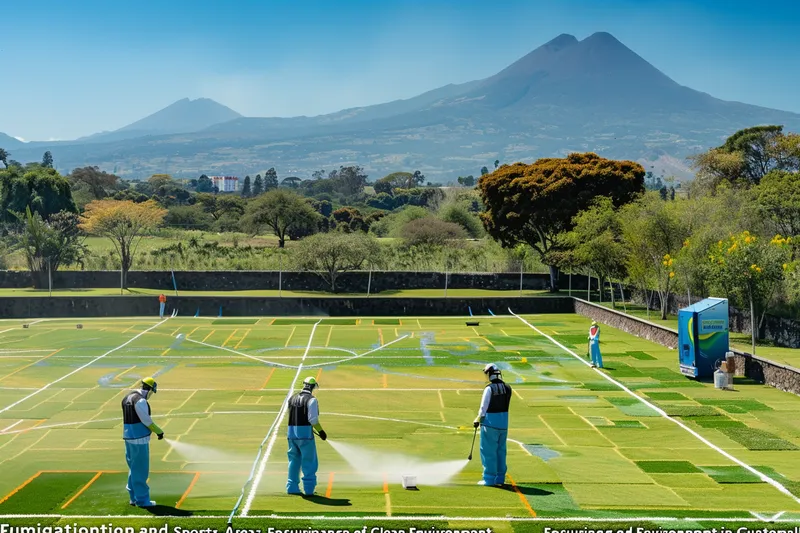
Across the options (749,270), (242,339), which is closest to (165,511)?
(242,339)

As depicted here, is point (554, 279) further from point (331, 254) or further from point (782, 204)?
point (331, 254)

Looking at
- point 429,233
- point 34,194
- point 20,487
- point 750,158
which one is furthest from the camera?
point 429,233

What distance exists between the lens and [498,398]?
16.1 metres

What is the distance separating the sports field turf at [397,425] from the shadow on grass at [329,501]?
7 centimetres

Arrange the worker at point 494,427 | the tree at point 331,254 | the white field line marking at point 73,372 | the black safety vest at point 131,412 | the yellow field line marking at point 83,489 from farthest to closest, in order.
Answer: the tree at point 331,254 → the white field line marking at point 73,372 → the worker at point 494,427 → the yellow field line marking at point 83,489 → the black safety vest at point 131,412

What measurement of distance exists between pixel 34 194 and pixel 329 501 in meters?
66.4

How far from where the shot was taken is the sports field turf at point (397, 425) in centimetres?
1538

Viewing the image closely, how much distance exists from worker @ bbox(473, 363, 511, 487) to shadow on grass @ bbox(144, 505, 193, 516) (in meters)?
5.31

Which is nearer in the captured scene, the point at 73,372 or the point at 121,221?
the point at 73,372

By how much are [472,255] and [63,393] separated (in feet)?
141

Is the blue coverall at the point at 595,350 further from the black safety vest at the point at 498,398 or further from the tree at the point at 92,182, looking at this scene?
the tree at the point at 92,182

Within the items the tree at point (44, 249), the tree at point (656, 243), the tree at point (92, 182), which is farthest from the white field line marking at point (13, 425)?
the tree at point (92, 182)

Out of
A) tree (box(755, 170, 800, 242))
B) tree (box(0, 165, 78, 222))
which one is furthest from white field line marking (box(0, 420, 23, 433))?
tree (box(0, 165, 78, 222))

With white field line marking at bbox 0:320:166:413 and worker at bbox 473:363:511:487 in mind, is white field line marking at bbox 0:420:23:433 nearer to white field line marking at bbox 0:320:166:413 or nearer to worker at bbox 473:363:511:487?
white field line marking at bbox 0:320:166:413
